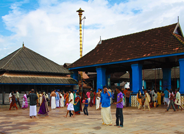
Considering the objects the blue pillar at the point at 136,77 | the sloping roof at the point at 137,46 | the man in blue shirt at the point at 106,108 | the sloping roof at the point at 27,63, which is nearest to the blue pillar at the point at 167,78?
the sloping roof at the point at 137,46

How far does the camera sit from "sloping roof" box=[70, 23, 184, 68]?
18.0m

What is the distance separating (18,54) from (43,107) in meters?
12.9

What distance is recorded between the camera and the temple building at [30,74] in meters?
20.7

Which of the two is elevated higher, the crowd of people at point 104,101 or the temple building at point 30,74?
the temple building at point 30,74

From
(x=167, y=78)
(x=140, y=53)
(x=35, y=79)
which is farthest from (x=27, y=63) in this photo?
(x=167, y=78)

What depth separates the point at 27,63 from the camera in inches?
918

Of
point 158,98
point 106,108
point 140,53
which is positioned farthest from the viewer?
point 158,98

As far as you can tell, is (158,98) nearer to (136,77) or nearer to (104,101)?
(136,77)

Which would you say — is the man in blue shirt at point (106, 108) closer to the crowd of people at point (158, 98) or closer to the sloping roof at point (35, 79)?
the crowd of people at point (158, 98)

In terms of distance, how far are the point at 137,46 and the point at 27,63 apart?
446 inches

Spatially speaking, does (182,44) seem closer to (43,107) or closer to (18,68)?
(43,107)

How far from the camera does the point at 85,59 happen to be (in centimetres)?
2478

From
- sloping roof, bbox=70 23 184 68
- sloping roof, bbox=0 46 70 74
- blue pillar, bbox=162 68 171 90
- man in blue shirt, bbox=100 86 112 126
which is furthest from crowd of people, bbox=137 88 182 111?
sloping roof, bbox=0 46 70 74

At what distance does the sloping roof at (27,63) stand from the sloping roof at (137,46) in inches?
104
